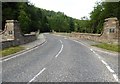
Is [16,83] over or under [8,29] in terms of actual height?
under

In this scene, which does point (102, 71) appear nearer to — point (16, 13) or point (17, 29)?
point (17, 29)

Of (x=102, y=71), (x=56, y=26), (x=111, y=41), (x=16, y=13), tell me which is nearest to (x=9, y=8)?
(x=16, y=13)

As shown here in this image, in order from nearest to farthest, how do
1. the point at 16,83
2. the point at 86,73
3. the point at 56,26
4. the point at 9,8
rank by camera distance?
the point at 16,83 < the point at 86,73 < the point at 9,8 < the point at 56,26

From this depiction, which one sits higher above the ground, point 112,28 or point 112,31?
point 112,28

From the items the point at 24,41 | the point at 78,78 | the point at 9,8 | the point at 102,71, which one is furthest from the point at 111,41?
the point at 9,8

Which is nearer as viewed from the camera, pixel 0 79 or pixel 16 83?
pixel 16 83

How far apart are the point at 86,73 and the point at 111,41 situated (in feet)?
69.0

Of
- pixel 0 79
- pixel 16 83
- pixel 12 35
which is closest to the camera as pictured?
pixel 16 83

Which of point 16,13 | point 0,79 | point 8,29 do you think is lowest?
point 0,79

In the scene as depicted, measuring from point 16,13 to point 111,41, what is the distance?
3737 cm

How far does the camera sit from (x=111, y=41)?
31.9 meters

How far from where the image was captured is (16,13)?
63469mm

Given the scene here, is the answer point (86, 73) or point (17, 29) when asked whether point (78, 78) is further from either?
point (17, 29)

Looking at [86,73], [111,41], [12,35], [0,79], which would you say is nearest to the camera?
[0,79]
